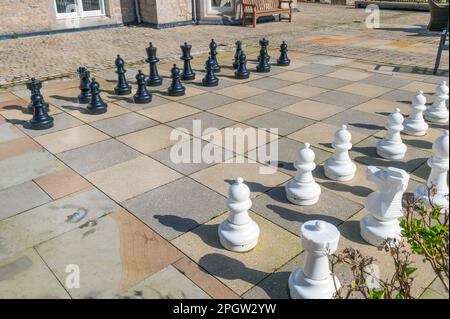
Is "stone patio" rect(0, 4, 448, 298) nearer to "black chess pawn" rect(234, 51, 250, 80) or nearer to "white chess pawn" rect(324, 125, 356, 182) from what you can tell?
"white chess pawn" rect(324, 125, 356, 182)

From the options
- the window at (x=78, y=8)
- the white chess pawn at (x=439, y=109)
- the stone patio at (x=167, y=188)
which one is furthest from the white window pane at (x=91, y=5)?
the white chess pawn at (x=439, y=109)

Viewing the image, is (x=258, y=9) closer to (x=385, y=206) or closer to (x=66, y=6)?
(x=66, y=6)

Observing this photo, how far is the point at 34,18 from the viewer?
1252 centimetres

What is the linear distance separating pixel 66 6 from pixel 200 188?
468 inches

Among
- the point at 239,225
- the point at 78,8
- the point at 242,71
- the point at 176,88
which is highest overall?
the point at 78,8

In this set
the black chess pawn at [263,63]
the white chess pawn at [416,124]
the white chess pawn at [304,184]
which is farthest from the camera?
the black chess pawn at [263,63]

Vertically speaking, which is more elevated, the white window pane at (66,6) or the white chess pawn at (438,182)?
the white window pane at (66,6)

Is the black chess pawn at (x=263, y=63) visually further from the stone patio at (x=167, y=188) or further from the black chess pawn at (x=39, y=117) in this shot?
the black chess pawn at (x=39, y=117)

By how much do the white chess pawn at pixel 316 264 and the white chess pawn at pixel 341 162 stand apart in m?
1.67

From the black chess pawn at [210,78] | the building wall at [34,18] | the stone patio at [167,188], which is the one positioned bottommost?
the stone patio at [167,188]

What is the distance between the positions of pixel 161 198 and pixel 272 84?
4585 mm

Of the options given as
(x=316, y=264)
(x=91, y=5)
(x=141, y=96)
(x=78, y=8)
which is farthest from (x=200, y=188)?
(x=91, y=5)

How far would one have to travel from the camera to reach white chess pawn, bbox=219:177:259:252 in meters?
3.19

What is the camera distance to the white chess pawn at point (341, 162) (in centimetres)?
426
